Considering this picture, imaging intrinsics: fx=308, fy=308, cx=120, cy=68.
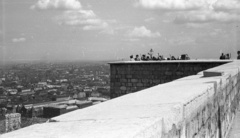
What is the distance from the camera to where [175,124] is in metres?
2.48

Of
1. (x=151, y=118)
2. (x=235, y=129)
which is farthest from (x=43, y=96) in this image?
(x=151, y=118)

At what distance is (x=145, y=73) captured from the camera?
13945mm

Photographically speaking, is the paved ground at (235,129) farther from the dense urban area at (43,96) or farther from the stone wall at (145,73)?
the dense urban area at (43,96)

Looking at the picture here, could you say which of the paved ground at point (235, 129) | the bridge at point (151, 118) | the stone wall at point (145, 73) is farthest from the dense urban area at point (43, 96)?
the bridge at point (151, 118)

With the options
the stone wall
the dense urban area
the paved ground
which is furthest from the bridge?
the dense urban area

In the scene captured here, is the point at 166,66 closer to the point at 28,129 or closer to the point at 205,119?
the point at 205,119

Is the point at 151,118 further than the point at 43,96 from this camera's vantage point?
No

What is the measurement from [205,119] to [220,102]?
1.06 metres

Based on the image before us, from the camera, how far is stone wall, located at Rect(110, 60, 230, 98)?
1366 centimetres

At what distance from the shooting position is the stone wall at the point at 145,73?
13.7m

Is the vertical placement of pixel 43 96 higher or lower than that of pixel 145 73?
lower

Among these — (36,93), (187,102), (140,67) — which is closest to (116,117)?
(187,102)

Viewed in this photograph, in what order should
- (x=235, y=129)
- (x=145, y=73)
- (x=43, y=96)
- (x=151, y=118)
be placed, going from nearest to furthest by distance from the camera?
1. (x=151, y=118)
2. (x=235, y=129)
3. (x=145, y=73)
4. (x=43, y=96)

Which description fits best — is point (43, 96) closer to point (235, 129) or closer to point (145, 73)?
point (145, 73)
